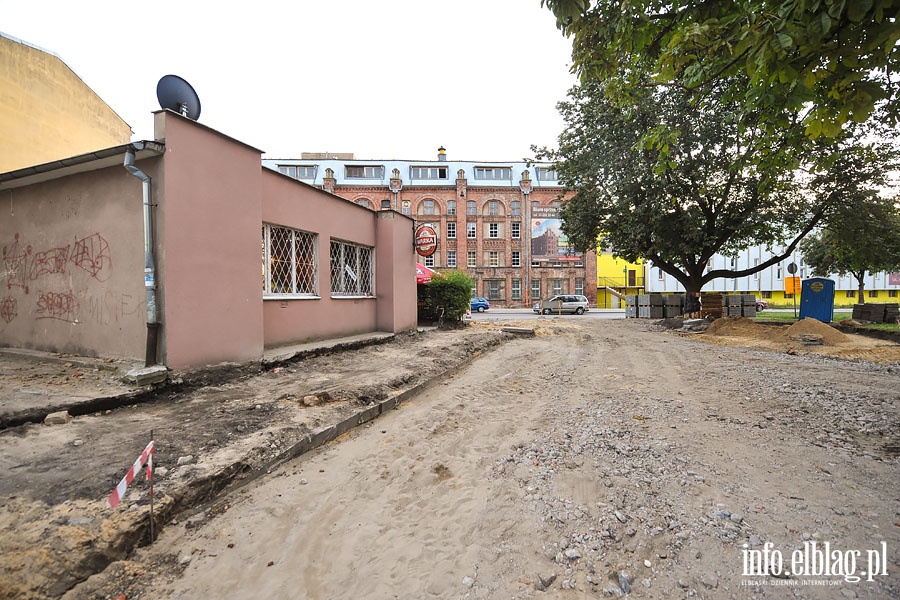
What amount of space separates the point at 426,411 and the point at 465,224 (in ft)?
129

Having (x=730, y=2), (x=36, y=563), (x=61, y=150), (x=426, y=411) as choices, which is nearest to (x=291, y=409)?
(x=426, y=411)

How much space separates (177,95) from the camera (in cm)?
620

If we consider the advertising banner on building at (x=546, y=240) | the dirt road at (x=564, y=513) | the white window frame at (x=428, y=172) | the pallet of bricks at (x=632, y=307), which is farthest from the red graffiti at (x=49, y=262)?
the advertising banner on building at (x=546, y=240)

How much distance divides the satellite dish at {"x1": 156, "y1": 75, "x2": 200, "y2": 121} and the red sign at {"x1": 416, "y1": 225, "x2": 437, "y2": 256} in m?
7.16

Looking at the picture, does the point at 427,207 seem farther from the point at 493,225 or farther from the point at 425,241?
the point at 425,241

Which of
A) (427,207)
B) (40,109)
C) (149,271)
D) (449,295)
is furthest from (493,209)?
(149,271)

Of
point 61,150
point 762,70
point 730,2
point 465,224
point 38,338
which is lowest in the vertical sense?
point 38,338

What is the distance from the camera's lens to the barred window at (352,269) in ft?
33.8

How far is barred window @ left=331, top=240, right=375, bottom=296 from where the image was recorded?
10289 mm

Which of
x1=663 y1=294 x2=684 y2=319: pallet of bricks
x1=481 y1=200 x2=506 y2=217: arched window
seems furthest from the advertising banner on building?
x1=663 y1=294 x2=684 y2=319: pallet of bricks

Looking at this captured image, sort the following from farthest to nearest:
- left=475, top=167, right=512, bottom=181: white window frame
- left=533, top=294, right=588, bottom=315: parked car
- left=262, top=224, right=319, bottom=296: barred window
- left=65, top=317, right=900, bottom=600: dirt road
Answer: left=475, top=167, right=512, bottom=181: white window frame, left=533, top=294, right=588, bottom=315: parked car, left=262, top=224, right=319, bottom=296: barred window, left=65, top=317, right=900, bottom=600: dirt road

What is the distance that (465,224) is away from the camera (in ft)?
143

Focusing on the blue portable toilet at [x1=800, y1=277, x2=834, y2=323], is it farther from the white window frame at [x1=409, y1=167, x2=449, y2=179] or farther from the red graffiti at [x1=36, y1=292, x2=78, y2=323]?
the white window frame at [x1=409, y1=167, x2=449, y2=179]

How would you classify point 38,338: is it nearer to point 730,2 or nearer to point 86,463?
point 86,463
